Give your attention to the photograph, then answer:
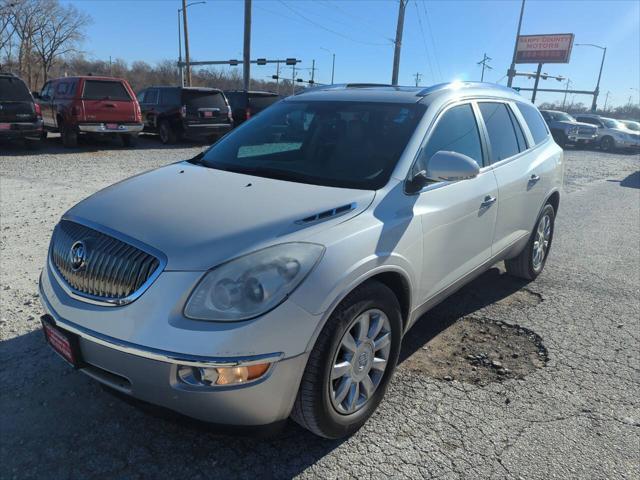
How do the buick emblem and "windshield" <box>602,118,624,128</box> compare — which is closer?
the buick emblem

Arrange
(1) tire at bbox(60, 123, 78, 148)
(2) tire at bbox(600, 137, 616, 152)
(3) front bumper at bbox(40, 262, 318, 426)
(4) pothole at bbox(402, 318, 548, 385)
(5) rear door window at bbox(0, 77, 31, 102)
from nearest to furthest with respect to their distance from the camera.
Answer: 1. (3) front bumper at bbox(40, 262, 318, 426)
2. (4) pothole at bbox(402, 318, 548, 385)
3. (5) rear door window at bbox(0, 77, 31, 102)
4. (1) tire at bbox(60, 123, 78, 148)
5. (2) tire at bbox(600, 137, 616, 152)

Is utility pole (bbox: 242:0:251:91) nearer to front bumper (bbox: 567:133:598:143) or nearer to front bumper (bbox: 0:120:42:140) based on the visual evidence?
front bumper (bbox: 0:120:42:140)

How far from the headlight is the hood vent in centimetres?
25

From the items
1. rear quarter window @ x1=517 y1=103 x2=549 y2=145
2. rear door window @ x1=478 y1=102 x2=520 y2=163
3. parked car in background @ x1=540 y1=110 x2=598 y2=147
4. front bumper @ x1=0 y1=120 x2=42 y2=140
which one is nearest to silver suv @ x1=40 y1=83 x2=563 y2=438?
rear door window @ x1=478 y1=102 x2=520 y2=163

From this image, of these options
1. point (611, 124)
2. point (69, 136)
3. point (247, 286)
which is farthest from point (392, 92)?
point (611, 124)

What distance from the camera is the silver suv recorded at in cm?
205

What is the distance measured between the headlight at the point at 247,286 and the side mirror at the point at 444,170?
1.03 metres

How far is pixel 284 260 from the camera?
2.16 meters

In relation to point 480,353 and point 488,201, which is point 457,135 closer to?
point 488,201

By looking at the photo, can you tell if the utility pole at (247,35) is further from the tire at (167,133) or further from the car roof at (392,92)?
the car roof at (392,92)

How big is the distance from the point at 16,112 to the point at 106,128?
2.06 metres

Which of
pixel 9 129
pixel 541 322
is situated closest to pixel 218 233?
pixel 541 322

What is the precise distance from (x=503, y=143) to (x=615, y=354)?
5.96 feet

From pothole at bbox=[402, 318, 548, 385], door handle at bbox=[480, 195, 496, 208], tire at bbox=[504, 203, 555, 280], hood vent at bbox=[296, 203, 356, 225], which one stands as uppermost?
hood vent at bbox=[296, 203, 356, 225]
